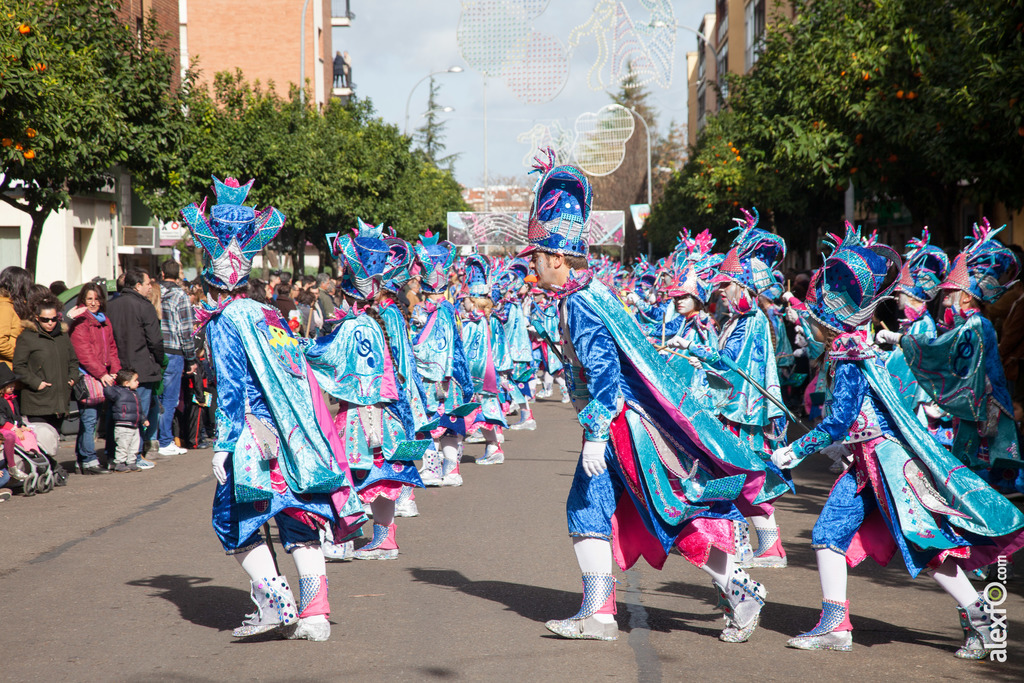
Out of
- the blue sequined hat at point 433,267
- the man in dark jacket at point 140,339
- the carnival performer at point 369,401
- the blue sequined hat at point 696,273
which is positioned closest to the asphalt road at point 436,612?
the carnival performer at point 369,401

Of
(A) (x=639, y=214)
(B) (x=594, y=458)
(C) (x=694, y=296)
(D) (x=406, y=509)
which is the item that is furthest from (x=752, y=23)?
(B) (x=594, y=458)

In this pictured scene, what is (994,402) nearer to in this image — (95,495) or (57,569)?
(57,569)

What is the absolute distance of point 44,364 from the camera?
10320 millimetres

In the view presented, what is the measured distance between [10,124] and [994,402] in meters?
10.3

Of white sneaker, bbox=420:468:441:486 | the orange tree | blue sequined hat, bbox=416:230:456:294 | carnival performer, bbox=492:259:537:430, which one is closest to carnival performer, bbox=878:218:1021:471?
white sneaker, bbox=420:468:441:486

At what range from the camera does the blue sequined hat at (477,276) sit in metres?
13.2

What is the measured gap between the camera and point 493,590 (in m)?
6.54

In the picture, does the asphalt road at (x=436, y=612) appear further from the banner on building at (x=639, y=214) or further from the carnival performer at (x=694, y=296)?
the banner on building at (x=639, y=214)

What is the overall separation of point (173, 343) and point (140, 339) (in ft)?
2.69

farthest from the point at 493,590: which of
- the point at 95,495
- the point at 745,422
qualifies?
the point at 95,495

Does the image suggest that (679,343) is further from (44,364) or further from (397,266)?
(44,364)

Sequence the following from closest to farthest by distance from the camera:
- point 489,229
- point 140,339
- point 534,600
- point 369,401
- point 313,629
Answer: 1. point 313,629
2. point 534,600
3. point 369,401
4. point 140,339
5. point 489,229

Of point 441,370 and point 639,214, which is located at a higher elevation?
point 639,214

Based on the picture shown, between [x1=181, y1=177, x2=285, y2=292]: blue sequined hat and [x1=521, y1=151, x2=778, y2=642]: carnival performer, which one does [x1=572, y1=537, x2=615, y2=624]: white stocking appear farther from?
[x1=181, y1=177, x2=285, y2=292]: blue sequined hat
